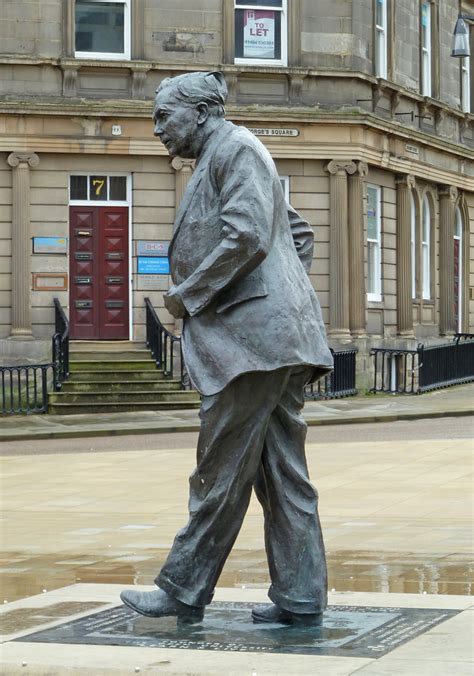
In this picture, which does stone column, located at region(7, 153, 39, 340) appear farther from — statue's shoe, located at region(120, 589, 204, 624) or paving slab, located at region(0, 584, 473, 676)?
statue's shoe, located at region(120, 589, 204, 624)

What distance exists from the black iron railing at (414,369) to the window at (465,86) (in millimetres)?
7344

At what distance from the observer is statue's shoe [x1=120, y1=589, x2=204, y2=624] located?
702cm

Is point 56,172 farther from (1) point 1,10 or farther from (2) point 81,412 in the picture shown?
(2) point 81,412

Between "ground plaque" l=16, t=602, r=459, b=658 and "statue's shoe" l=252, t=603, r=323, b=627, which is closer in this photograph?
"ground plaque" l=16, t=602, r=459, b=658

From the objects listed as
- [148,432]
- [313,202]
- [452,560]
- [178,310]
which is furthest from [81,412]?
[178,310]

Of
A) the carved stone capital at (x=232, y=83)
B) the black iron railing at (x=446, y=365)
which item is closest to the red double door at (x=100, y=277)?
the carved stone capital at (x=232, y=83)

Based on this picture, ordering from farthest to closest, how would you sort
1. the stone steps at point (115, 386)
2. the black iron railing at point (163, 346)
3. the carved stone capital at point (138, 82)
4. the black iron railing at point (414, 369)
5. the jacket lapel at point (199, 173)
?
the black iron railing at point (414, 369) → the carved stone capital at point (138, 82) → the black iron railing at point (163, 346) → the stone steps at point (115, 386) → the jacket lapel at point (199, 173)

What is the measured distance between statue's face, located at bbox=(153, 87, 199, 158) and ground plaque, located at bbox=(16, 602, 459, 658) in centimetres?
217

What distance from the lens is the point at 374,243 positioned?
32812mm

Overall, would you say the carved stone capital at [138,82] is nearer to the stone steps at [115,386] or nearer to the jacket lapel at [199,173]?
the stone steps at [115,386]

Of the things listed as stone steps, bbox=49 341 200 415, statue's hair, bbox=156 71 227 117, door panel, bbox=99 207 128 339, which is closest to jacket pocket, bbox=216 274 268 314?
statue's hair, bbox=156 71 227 117

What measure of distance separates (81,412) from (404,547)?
16.6 metres

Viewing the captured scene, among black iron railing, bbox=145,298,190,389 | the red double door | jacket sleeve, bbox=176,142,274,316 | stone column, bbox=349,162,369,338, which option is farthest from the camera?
stone column, bbox=349,162,369,338

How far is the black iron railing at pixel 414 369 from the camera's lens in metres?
31.4
